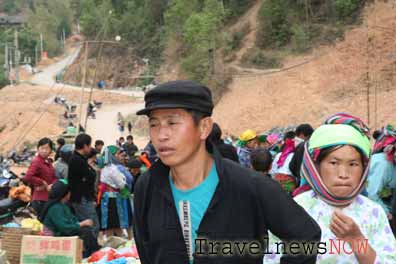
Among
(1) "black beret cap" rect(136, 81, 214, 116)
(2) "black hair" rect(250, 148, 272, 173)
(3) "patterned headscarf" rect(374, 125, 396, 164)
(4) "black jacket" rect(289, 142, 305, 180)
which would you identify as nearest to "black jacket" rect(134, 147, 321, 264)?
(1) "black beret cap" rect(136, 81, 214, 116)

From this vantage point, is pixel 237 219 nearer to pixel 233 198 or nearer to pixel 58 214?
pixel 233 198

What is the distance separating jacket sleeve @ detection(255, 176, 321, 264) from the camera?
82.6 inches

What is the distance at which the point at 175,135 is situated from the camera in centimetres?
219

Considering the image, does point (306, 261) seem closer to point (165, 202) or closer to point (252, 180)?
point (252, 180)

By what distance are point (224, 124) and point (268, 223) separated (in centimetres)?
2763

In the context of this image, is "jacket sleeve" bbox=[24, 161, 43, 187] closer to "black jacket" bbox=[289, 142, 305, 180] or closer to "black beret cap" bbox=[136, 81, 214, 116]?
"black jacket" bbox=[289, 142, 305, 180]

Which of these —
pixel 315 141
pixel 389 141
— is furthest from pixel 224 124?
pixel 315 141

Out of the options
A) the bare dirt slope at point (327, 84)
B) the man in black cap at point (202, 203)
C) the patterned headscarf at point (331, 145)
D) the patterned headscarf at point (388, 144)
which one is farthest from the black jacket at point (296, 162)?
the bare dirt slope at point (327, 84)

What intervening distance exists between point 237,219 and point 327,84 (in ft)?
84.9

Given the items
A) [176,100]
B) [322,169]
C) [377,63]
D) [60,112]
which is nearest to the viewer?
[176,100]

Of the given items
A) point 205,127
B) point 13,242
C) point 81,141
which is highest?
point 205,127

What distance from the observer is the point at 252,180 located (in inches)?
85.2

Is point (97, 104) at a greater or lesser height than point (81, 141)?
lesser

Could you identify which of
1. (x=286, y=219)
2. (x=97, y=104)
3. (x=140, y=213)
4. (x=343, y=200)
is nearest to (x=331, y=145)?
(x=343, y=200)
